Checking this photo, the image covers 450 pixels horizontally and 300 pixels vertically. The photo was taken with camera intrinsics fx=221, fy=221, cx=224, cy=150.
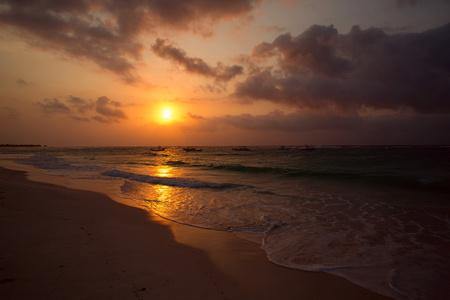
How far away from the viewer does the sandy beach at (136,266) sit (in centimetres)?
341

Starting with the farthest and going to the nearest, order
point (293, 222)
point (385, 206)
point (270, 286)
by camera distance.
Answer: point (385, 206) < point (293, 222) < point (270, 286)

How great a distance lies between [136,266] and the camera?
423 cm

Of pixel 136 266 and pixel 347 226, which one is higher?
pixel 136 266

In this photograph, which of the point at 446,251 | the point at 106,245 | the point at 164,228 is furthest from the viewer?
the point at 164,228

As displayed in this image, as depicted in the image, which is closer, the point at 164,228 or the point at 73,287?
the point at 73,287

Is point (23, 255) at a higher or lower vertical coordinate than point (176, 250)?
higher

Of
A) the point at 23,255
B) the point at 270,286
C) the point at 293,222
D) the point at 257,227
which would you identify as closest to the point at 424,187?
the point at 293,222

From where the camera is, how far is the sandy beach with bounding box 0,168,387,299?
341 centimetres

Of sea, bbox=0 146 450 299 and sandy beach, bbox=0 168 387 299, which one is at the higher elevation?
sandy beach, bbox=0 168 387 299

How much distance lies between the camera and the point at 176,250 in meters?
5.29

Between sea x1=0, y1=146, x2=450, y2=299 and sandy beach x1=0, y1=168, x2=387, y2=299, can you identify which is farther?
sea x1=0, y1=146, x2=450, y2=299

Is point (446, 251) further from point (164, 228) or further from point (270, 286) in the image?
point (164, 228)

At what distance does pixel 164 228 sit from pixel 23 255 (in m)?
3.46

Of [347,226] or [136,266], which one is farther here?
[347,226]
